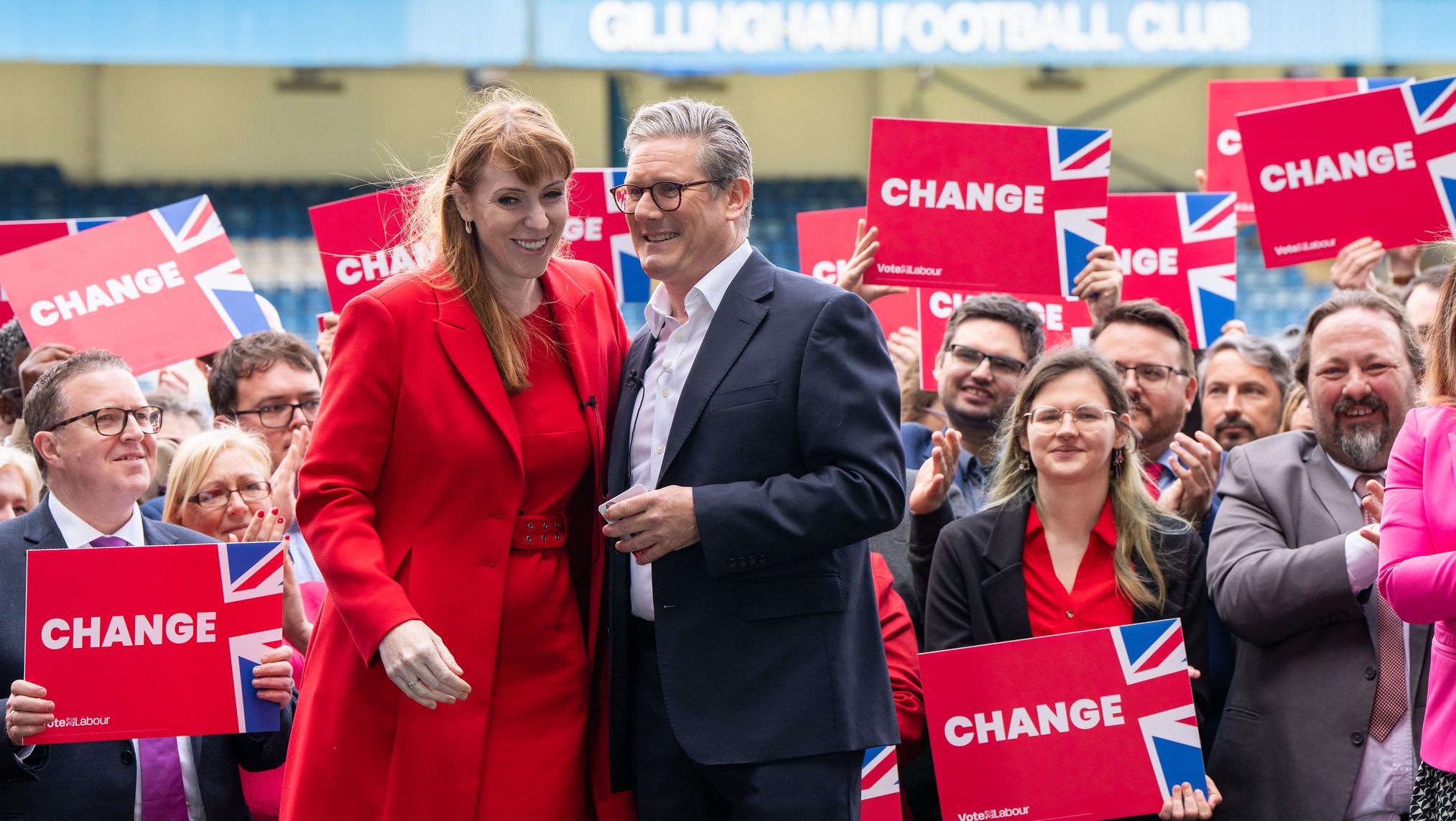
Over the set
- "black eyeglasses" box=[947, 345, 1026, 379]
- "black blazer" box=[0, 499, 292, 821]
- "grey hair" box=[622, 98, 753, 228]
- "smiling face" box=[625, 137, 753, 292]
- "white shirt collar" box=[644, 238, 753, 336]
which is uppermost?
"grey hair" box=[622, 98, 753, 228]

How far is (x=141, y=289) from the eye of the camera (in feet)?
14.4

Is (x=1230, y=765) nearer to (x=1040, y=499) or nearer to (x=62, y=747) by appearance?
(x=1040, y=499)

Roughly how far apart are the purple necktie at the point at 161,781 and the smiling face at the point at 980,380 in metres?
2.08

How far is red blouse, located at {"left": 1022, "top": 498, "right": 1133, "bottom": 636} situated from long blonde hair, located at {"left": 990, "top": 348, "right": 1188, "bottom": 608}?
0.02 m

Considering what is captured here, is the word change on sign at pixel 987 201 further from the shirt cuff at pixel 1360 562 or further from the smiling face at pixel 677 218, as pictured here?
the smiling face at pixel 677 218

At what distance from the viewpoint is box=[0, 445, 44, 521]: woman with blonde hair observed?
11.7 ft

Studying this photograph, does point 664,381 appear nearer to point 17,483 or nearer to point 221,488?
point 221,488

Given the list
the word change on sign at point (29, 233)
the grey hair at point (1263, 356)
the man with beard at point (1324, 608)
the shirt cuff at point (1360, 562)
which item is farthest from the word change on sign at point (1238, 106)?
the word change on sign at point (29, 233)

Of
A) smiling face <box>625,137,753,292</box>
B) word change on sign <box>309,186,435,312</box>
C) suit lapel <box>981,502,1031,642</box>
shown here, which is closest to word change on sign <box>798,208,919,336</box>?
word change on sign <box>309,186,435,312</box>

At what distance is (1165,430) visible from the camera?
395 cm

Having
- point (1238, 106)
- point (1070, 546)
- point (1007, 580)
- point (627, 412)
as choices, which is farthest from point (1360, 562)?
point (1238, 106)

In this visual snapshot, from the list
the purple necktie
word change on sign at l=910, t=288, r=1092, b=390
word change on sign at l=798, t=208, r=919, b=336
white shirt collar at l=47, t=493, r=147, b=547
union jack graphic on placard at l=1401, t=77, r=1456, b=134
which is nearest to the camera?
the purple necktie

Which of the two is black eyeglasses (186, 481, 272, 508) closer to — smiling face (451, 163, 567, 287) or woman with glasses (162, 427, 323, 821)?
woman with glasses (162, 427, 323, 821)

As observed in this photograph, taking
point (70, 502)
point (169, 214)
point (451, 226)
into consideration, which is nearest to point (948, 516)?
point (451, 226)
